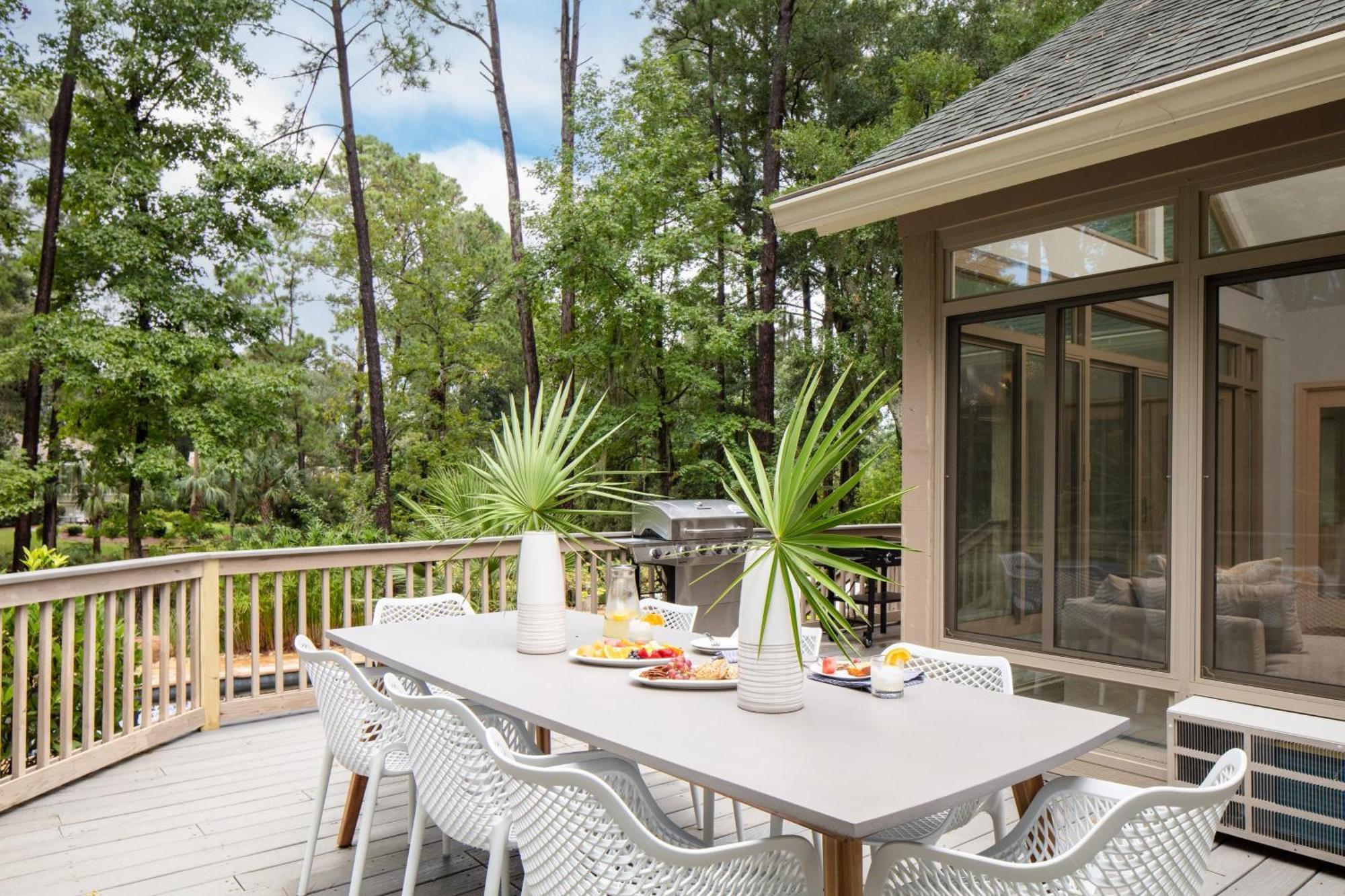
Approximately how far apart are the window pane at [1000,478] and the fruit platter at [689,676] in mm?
2132

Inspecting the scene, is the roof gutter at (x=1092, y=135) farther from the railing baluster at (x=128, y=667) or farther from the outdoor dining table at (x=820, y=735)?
the railing baluster at (x=128, y=667)

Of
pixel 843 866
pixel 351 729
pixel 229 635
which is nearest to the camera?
pixel 843 866

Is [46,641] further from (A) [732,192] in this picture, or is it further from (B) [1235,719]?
(A) [732,192]

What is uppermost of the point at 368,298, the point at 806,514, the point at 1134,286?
the point at 368,298

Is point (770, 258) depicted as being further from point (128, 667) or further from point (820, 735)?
point (820, 735)

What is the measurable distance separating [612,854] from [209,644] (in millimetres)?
3607

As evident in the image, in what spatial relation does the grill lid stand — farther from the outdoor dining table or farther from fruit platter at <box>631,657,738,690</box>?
fruit platter at <box>631,657,738,690</box>

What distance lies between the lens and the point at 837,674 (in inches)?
101

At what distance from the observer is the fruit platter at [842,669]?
2.51 metres

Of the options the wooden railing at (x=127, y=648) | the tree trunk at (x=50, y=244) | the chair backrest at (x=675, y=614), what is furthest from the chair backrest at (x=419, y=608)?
the tree trunk at (x=50, y=244)

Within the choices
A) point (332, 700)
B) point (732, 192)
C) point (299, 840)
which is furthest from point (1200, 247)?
point (732, 192)

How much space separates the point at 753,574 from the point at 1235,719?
2013 mm

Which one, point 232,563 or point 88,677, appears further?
point 232,563

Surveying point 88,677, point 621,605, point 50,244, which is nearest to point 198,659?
point 88,677
